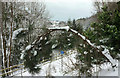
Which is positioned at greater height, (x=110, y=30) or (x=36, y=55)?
(x=110, y=30)

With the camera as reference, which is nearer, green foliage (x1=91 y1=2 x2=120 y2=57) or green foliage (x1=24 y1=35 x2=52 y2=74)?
green foliage (x1=24 y1=35 x2=52 y2=74)

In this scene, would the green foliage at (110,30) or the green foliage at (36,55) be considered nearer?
the green foliage at (36,55)

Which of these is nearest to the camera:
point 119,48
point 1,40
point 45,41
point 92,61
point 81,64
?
point 45,41

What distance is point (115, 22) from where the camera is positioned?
530cm

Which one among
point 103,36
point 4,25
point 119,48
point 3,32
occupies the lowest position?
point 119,48

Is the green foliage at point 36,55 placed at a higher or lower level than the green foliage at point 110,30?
lower

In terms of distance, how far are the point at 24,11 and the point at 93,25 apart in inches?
390

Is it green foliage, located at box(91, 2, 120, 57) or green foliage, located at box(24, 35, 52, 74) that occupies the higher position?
green foliage, located at box(91, 2, 120, 57)

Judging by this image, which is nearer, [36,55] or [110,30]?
[36,55]

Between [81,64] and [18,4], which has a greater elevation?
[18,4]

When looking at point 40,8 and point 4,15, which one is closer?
point 4,15

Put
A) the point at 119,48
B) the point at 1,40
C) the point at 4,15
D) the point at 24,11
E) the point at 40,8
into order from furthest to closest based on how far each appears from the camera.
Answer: the point at 40,8 → the point at 24,11 → the point at 1,40 → the point at 4,15 → the point at 119,48

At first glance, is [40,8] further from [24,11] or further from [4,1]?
[4,1]

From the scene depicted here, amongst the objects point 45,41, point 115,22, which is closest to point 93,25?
point 115,22
